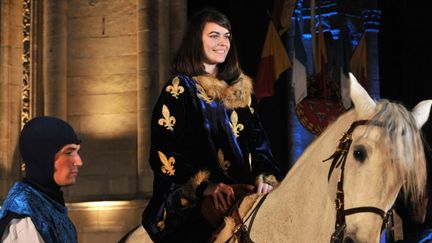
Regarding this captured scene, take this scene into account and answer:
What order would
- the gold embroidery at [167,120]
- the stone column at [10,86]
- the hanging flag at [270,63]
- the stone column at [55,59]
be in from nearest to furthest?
1. the gold embroidery at [167,120]
2. the stone column at [55,59]
3. the stone column at [10,86]
4. the hanging flag at [270,63]

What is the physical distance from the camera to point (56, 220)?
2.85m

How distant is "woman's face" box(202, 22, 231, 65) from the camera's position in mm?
3980

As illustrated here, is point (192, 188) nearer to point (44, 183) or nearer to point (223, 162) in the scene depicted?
point (223, 162)

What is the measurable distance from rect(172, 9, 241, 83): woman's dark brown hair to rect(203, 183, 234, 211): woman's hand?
2.07 ft

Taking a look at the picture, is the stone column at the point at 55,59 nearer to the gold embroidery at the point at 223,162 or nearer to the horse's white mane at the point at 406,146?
the gold embroidery at the point at 223,162

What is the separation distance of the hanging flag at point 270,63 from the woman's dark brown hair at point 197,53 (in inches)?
232

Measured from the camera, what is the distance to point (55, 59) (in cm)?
882

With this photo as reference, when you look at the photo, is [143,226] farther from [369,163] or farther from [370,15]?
[370,15]

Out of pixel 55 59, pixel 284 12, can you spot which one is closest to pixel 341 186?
pixel 55 59

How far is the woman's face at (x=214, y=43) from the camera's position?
3.98m

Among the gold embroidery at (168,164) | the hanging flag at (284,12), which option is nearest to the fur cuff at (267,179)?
the gold embroidery at (168,164)

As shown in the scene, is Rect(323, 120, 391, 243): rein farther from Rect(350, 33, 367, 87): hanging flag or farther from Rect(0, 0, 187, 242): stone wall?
Rect(350, 33, 367, 87): hanging flag

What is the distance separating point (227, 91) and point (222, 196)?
0.58 m

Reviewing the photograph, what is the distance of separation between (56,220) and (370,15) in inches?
414
